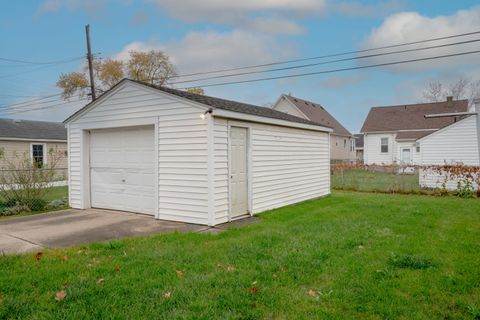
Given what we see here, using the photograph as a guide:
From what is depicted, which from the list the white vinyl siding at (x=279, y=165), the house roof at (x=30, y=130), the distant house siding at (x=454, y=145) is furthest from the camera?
the house roof at (x=30, y=130)

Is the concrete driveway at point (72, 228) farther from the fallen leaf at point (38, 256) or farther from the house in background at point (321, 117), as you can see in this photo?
the house in background at point (321, 117)

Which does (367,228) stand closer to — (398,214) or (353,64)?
(398,214)

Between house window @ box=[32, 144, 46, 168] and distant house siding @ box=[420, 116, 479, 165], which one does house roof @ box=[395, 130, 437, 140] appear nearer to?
distant house siding @ box=[420, 116, 479, 165]

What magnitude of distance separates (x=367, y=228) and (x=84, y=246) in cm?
516

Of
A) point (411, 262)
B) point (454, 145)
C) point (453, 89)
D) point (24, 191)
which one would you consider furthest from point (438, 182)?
point (453, 89)

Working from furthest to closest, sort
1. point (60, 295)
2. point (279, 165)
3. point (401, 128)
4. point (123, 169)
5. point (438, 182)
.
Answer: point (401, 128), point (438, 182), point (279, 165), point (123, 169), point (60, 295)

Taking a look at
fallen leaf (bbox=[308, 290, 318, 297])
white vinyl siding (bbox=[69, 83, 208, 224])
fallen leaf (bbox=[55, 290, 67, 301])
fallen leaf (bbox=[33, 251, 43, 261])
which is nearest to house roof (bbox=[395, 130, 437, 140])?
white vinyl siding (bbox=[69, 83, 208, 224])

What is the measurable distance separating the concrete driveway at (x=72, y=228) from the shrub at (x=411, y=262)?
3.51 m

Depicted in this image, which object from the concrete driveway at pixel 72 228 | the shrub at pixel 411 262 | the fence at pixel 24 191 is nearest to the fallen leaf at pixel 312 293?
the shrub at pixel 411 262

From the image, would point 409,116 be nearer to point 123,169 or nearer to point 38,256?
point 123,169

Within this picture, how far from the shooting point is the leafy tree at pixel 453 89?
3519 centimetres

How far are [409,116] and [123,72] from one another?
26.0m

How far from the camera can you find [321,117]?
3133 cm

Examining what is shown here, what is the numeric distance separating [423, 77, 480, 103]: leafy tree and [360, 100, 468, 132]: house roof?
8.76 meters
